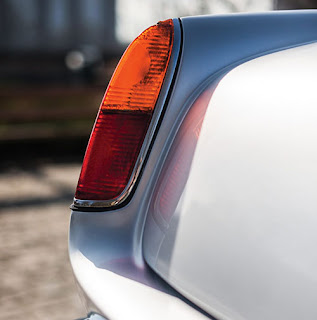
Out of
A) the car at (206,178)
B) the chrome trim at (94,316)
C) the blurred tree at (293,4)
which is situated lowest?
the blurred tree at (293,4)

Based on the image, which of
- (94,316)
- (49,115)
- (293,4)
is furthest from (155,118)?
(293,4)

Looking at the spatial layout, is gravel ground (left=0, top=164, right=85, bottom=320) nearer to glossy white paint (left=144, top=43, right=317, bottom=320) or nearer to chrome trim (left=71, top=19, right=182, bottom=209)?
chrome trim (left=71, top=19, right=182, bottom=209)

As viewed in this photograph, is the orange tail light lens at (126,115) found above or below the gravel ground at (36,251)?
above

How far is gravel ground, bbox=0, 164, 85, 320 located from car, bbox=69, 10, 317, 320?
1.57 m

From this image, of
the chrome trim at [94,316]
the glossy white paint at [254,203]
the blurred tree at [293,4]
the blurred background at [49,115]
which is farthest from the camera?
Result: the blurred tree at [293,4]

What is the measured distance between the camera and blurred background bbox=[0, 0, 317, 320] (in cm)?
328

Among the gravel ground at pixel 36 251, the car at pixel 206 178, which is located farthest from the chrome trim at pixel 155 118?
the gravel ground at pixel 36 251

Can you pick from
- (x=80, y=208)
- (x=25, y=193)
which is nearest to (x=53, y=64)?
(x=25, y=193)

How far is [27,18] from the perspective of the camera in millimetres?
18656

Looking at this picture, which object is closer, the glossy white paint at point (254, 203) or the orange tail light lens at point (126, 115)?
the glossy white paint at point (254, 203)

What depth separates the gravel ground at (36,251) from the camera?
2.92 metres

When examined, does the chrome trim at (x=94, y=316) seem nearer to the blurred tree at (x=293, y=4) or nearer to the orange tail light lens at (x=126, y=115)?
the orange tail light lens at (x=126, y=115)

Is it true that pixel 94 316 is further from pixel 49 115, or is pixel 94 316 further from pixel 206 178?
pixel 49 115

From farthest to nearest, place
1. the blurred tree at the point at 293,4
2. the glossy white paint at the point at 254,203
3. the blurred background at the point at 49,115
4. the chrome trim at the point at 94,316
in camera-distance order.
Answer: the blurred tree at the point at 293,4, the blurred background at the point at 49,115, the chrome trim at the point at 94,316, the glossy white paint at the point at 254,203
